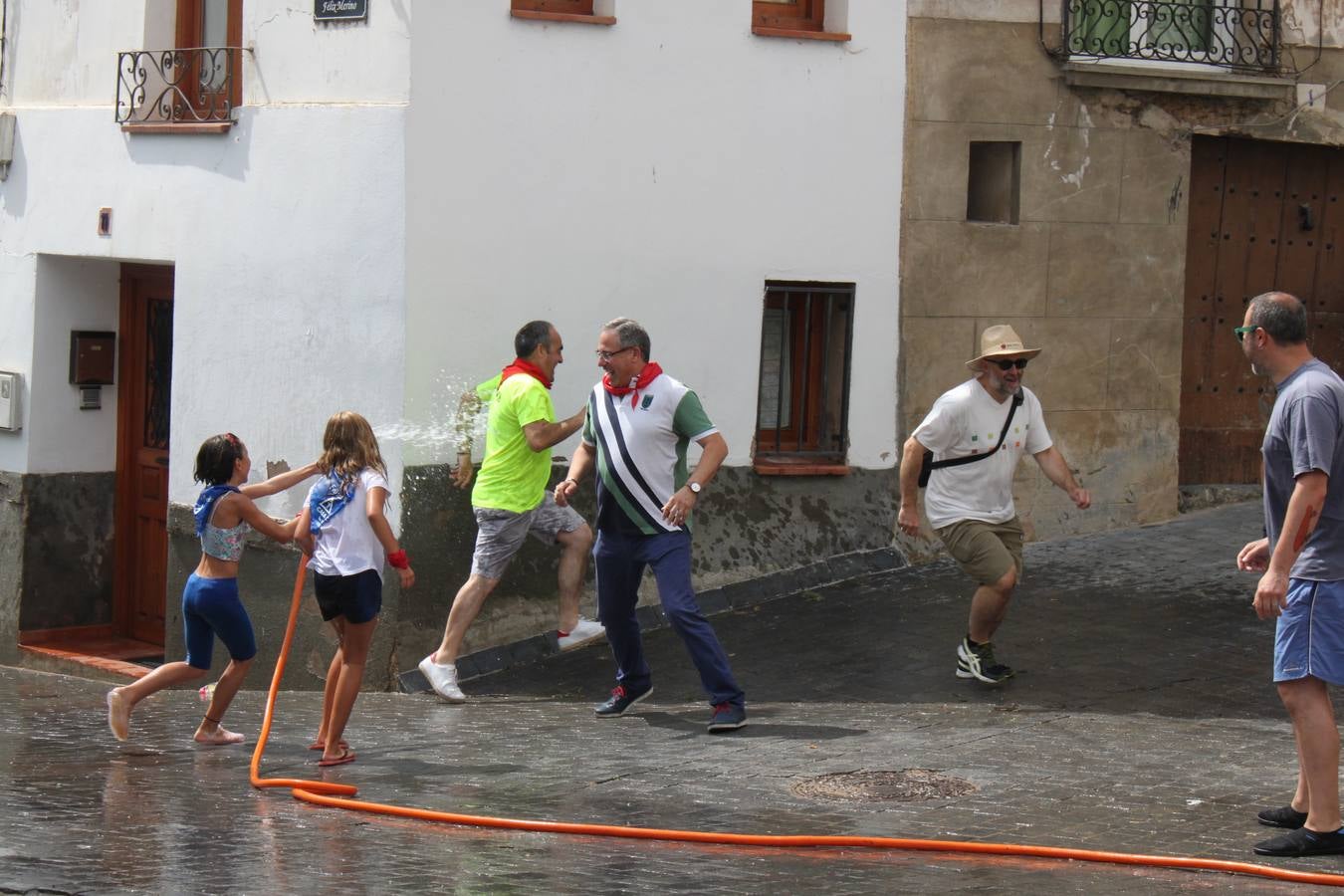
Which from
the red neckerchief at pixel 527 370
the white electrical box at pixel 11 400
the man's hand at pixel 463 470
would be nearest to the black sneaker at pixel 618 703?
the red neckerchief at pixel 527 370

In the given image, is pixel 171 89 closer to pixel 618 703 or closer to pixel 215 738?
pixel 215 738

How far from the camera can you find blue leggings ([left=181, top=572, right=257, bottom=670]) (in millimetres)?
8688

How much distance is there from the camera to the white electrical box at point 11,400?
13320 mm

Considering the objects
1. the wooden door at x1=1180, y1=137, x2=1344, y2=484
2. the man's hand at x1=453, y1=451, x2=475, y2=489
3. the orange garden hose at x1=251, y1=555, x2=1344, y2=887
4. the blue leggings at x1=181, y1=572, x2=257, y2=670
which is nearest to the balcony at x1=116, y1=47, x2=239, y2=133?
the man's hand at x1=453, y1=451, x2=475, y2=489

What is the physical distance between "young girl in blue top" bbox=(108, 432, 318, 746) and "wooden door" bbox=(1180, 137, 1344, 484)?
22.6 ft

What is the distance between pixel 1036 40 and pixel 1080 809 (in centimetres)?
646

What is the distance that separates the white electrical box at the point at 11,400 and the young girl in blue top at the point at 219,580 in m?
5.01

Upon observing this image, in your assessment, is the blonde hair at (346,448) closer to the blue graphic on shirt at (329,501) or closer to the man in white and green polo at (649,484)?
the blue graphic on shirt at (329,501)

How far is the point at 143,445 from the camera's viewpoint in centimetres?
1352

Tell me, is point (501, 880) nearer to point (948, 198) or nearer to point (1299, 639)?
point (1299, 639)

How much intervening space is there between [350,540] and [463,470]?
2554mm

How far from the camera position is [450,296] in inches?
423

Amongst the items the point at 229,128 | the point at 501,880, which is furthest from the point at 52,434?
the point at 501,880

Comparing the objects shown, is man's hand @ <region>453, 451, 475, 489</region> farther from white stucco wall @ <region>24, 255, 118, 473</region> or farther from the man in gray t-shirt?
the man in gray t-shirt
